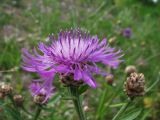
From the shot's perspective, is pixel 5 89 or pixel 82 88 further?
pixel 5 89

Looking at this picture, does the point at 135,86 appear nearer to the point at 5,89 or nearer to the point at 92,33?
the point at 5,89

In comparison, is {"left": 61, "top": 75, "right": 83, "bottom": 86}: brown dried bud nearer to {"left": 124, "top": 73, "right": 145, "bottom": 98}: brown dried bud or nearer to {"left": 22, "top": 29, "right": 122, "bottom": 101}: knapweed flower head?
{"left": 22, "top": 29, "right": 122, "bottom": 101}: knapweed flower head

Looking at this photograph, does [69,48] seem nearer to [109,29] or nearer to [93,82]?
[93,82]

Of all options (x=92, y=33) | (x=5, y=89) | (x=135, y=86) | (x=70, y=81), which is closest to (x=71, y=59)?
(x=70, y=81)

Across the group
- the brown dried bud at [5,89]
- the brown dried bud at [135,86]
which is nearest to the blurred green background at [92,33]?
the brown dried bud at [5,89]

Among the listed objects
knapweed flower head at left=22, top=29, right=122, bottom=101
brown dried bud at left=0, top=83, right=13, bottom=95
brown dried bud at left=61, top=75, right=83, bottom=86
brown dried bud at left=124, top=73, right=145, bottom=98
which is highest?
knapweed flower head at left=22, top=29, right=122, bottom=101

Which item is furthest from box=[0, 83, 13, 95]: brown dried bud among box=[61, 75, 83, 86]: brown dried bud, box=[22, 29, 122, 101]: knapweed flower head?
box=[61, 75, 83, 86]: brown dried bud
